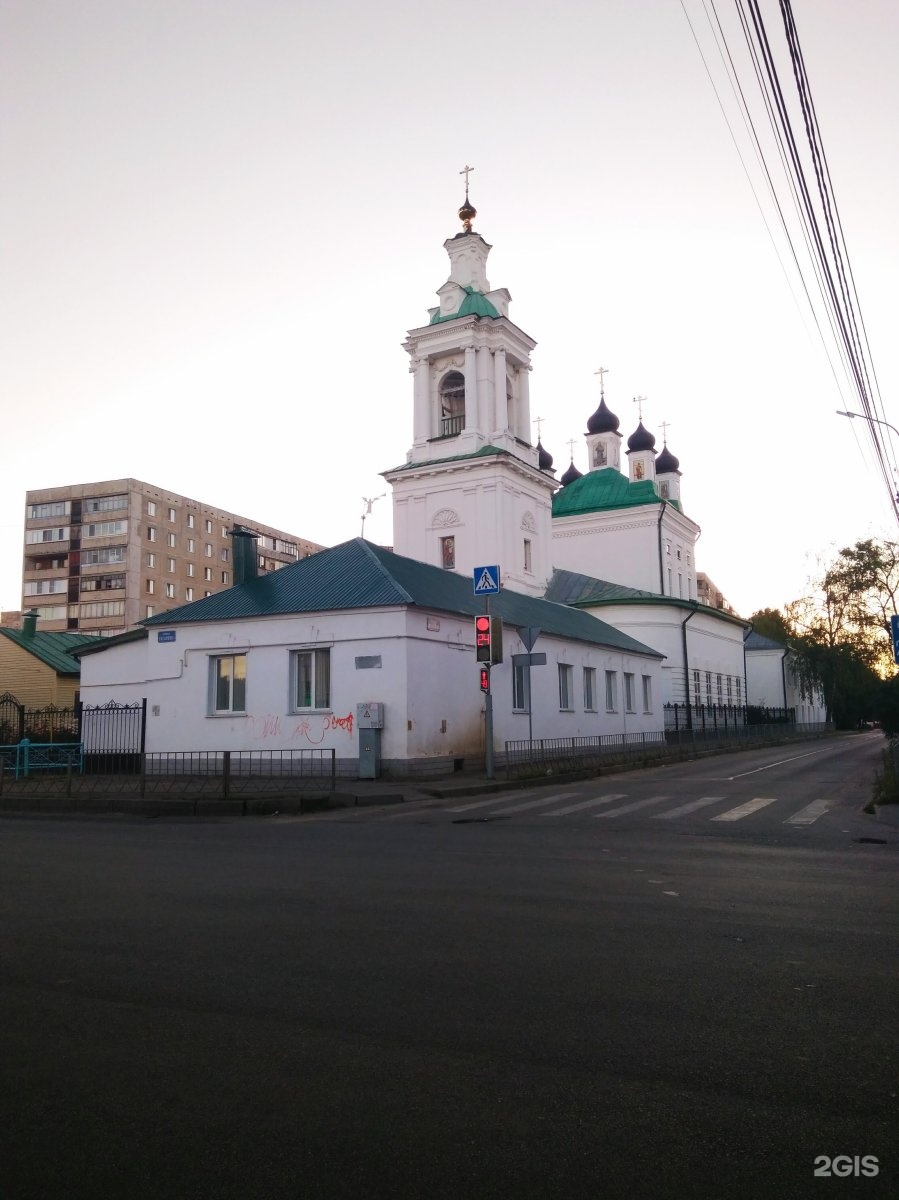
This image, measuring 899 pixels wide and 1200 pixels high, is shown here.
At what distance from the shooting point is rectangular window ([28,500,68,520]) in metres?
88.0

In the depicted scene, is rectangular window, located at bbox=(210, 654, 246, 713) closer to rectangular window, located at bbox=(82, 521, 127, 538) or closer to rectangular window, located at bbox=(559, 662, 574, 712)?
rectangular window, located at bbox=(559, 662, 574, 712)

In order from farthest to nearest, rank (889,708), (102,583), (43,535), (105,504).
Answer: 1. (43,535)
2. (105,504)
3. (102,583)
4. (889,708)

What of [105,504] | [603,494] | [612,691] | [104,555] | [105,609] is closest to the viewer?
[612,691]

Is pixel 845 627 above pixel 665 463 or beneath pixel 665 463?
beneath

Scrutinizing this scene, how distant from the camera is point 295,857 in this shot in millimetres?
10562

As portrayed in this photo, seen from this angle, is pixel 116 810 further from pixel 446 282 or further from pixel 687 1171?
pixel 446 282

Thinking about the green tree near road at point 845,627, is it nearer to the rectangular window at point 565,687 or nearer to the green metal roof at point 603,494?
the green metal roof at point 603,494

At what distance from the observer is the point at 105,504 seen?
85938mm

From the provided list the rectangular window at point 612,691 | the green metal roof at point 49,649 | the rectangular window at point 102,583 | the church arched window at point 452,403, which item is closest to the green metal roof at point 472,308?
the church arched window at point 452,403

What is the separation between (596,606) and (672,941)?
4637 cm

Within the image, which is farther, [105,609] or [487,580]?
[105,609]

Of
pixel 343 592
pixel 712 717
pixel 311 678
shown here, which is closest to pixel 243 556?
pixel 343 592

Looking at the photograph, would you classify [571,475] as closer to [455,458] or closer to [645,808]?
[455,458]

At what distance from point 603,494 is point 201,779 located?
Result: 48.5m
